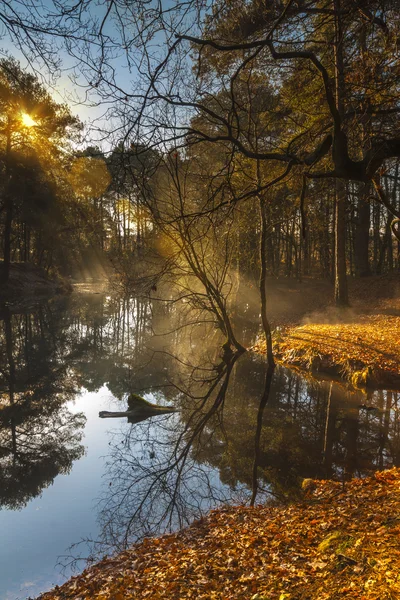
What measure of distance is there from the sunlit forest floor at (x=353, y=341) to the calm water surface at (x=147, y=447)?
67 centimetres

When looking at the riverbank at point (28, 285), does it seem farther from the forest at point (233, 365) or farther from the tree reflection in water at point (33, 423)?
the tree reflection in water at point (33, 423)

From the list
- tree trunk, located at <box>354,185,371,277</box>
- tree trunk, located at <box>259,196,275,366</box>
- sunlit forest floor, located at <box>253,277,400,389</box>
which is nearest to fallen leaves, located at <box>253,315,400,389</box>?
sunlit forest floor, located at <box>253,277,400,389</box>

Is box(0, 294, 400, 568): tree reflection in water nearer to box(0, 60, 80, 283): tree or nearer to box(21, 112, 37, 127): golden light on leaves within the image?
box(21, 112, 37, 127): golden light on leaves

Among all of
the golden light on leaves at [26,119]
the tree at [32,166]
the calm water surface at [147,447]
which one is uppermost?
the tree at [32,166]

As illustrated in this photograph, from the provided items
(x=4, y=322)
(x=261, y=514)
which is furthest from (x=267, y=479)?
(x=4, y=322)

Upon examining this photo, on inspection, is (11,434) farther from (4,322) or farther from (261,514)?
(4,322)

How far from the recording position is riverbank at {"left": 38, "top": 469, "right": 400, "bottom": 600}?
11.0 feet

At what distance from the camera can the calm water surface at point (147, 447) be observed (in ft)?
18.9

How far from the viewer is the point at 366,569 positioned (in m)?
3.34

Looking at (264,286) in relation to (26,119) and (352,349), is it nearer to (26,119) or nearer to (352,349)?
(352,349)

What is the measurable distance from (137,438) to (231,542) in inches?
171

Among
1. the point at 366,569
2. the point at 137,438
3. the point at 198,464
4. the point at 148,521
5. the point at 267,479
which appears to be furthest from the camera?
the point at 137,438

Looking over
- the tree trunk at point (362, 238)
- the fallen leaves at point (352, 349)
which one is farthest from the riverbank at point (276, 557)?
the tree trunk at point (362, 238)

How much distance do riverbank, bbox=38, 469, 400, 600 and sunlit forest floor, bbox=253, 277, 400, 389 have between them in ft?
18.1
